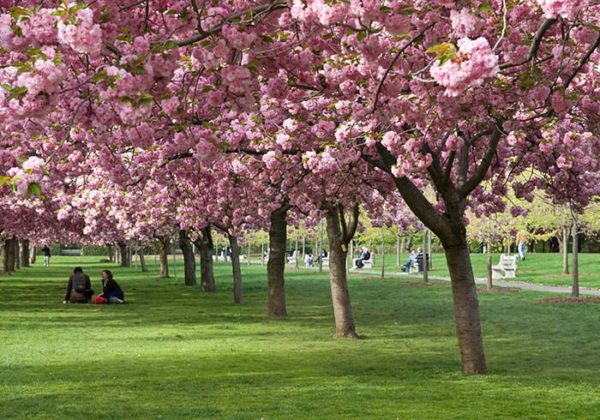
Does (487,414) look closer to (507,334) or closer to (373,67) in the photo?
(373,67)

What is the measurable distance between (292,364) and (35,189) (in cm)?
1109

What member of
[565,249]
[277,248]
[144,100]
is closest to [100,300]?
[277,248]

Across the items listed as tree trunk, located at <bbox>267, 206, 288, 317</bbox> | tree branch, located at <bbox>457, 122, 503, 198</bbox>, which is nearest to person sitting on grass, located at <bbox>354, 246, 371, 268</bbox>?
tree trunk, located at <bbox>267, 206, 288, 317</bbox>

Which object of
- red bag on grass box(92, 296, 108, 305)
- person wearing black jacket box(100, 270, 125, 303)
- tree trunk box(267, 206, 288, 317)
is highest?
tree trunk box(267, 206, 288, 317)

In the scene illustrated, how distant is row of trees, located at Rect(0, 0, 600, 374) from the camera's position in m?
5.93

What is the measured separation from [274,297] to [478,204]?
8.89m

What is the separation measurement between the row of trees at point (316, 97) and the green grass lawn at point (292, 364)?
167 cm

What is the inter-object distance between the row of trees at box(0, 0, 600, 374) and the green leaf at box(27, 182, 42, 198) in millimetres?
14

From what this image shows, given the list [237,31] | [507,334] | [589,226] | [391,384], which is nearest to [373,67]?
[237,31]

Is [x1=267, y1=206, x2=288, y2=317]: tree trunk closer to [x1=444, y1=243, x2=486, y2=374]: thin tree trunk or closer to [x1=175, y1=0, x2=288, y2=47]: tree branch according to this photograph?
[x1=444, y1=243, x2=486, y2=374]: thin tree trunk

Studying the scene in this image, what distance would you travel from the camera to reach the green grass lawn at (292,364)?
11945 mm

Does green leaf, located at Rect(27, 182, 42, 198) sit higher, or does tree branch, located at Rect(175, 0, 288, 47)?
tree branch, located at Rect(175, 0, 288, 47)

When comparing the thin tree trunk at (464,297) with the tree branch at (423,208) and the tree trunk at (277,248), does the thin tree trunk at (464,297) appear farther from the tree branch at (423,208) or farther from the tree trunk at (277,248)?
the tree trunk at (277,248)

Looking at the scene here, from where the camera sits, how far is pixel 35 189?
5.86m
